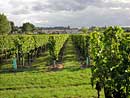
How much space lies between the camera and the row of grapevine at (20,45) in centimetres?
6756

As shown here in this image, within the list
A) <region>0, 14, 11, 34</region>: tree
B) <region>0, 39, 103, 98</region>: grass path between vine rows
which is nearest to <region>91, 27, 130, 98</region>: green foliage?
<region>0, 39, 103, 98</region>: grass path between vine rows

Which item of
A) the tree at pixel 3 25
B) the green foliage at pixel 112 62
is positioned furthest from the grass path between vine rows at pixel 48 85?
the tree at pixel 3 25

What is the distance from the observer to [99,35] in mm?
34125

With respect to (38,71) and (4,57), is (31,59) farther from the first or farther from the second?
(38,71)

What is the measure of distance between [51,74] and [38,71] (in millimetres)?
5267

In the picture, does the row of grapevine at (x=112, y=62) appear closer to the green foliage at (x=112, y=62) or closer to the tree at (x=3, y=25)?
the green foliage at (x=112, y=62)

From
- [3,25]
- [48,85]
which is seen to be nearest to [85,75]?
[48,85]

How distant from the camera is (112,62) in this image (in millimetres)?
27781

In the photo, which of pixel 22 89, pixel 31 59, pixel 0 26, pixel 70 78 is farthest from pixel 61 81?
pixel 0 26

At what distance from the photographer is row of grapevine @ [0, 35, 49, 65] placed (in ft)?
222

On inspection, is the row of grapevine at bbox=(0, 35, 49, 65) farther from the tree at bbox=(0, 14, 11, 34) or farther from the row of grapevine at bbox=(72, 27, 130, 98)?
the tree at bbox=(0, 14, 11, 34)

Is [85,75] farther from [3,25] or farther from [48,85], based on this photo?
[3,25]

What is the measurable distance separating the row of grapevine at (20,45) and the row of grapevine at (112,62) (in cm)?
3558

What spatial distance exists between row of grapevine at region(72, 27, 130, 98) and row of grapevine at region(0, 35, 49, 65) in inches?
A: 1401
